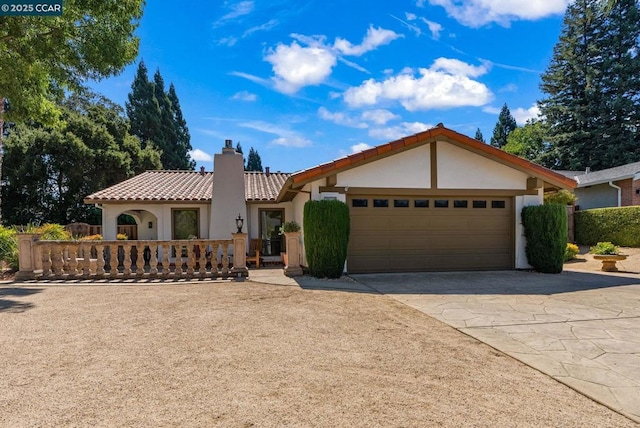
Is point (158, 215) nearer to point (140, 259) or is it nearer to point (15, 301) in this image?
point (140, 259)

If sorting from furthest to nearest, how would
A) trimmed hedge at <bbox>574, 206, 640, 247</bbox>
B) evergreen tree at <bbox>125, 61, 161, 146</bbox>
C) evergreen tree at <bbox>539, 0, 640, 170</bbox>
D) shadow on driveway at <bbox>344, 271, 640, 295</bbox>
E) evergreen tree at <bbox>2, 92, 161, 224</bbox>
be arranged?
evergreen tree at <bbox>125, 61, 161, 146</bbox>, evergreen tree at <bbox>539, 0, 640, 170</bbox>, evergreen tree at <bbox>2, 92, 161, 224</bbox>, trimmed hedge at <bbox>574, 206, 640, 247</bbox>, shadow on driveway at <bbox>344, 271, 640, 295</bbox>

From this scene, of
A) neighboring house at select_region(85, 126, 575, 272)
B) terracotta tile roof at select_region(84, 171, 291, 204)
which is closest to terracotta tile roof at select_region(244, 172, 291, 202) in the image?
terracotta tile roof at select_region(84, 171, 291, 204)

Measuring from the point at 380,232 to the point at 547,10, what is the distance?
1064 cm

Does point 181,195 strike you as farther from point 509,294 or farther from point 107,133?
point 107,133

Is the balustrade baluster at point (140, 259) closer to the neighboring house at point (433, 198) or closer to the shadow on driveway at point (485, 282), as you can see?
the neighboring house at point (433, 198)

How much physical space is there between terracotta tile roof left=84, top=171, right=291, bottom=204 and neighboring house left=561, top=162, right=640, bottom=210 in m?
15.7

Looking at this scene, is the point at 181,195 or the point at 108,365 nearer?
the point at 108,365

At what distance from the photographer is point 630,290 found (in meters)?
7.46

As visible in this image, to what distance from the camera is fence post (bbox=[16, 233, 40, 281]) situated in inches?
345

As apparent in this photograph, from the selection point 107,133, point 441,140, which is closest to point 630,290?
point 441,140

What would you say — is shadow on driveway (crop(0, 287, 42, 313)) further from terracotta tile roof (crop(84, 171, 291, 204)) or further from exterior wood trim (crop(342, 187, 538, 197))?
exterior wood trim (crop(342, 187, 538, 197))

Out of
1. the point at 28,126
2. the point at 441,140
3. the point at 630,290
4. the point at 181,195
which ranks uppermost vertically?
the point at 28,126

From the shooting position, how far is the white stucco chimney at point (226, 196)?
11578 millimetres

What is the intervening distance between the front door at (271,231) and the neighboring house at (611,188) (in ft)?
50.2
